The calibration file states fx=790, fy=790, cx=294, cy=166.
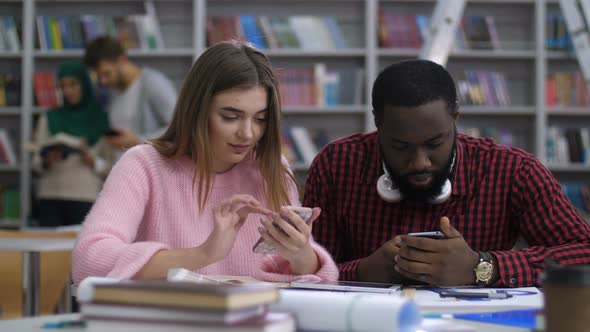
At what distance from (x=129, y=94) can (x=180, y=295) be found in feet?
10.9

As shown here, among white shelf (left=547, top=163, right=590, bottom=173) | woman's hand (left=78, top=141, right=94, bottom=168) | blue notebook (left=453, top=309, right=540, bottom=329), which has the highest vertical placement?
blue notebook (left=453, top=309, right=540, bottom=329)

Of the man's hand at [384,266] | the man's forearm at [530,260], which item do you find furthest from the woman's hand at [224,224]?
the man's forearm at [530,260]

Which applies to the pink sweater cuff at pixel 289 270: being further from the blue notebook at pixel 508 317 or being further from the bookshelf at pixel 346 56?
the bookshelf at pixel 346 56

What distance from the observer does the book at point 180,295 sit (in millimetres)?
786

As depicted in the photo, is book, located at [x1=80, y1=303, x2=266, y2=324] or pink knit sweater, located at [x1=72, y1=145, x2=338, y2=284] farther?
pink knit sweater, located at [x1=72, y1=145, x2=338, y2=284]

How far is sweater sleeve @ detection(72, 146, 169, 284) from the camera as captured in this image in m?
1.47

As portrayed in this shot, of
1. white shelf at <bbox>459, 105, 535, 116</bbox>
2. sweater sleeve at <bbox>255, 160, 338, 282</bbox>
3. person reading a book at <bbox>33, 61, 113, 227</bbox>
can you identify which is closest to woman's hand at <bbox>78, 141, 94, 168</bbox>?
person reading a book at <bbox>33, 61, 113, 227</bbox>

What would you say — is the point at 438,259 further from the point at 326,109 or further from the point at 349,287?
the point at 326,109

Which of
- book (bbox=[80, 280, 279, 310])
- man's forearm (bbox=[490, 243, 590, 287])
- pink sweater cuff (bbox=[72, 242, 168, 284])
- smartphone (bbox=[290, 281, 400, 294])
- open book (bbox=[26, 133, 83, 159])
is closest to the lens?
book (bbox=[80, 280, 279, 310])

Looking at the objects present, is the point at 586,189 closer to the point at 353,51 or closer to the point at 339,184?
the point at 353,51

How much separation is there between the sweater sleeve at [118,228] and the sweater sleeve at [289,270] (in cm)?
25

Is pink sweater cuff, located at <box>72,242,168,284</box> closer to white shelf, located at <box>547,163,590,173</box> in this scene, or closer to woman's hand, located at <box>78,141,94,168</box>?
woman's hand, located at <box>78,141,94,168</box>

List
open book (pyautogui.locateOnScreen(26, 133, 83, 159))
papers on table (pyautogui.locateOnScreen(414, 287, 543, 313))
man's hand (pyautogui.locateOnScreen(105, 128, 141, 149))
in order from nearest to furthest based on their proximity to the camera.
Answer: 1. papers on table (pyautogui.locateOnScreen(414, 287, 543, 313))
2. man's hand (pyautogui.locateOnScreen(105, 128, 141, 149))
3. open book (pyautogui.locateOnScreen(26, 133, 83, 159))

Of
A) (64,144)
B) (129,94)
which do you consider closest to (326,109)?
(129,94)
